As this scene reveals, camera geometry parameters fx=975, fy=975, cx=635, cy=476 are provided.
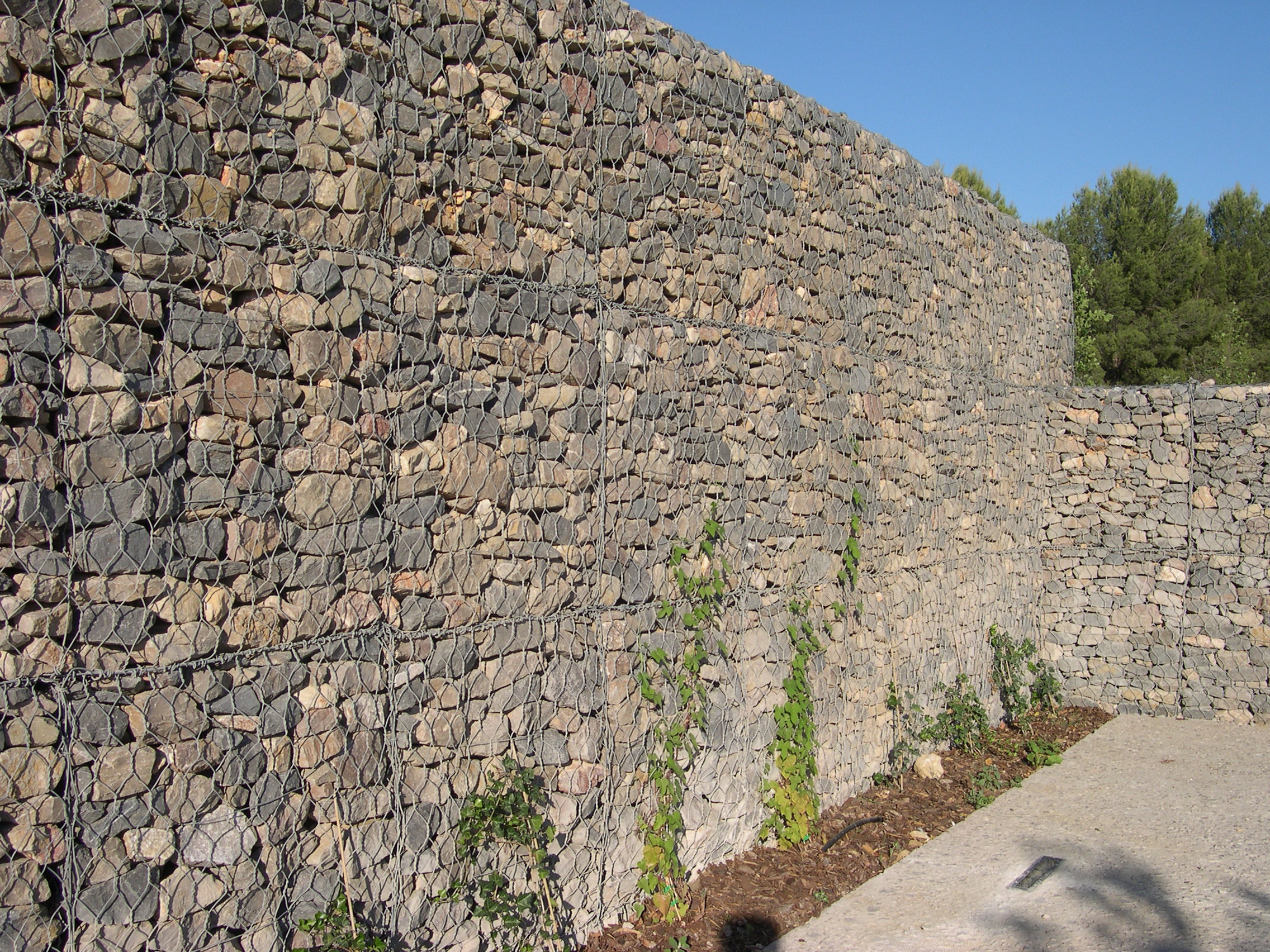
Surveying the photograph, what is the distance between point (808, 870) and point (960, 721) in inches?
104

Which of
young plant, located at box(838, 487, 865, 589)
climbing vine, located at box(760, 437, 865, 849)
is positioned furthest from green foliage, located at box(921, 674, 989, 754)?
climbing vine, located at box(760, 437, 865, 849)

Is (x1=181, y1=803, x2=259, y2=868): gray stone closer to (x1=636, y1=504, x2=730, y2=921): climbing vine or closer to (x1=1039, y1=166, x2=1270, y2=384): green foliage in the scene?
(x1=636, y1=504, x2=730, y2=921): climbing vine

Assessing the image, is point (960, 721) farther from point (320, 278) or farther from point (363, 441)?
point (320, 278)

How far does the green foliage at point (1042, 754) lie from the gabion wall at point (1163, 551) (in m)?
1.78

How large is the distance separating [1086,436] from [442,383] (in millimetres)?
7138

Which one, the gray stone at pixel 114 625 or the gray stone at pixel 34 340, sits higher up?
the gray stone at pixel 34 340

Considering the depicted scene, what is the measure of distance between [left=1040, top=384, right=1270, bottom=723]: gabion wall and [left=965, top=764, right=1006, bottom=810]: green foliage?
2.62 meters

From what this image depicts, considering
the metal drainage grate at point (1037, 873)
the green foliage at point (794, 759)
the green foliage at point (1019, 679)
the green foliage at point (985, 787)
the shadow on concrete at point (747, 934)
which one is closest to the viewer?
the shadow on concrete at point (747, 934)

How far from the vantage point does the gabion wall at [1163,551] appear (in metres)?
8.09

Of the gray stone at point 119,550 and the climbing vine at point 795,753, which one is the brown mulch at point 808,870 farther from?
the gray stone at point 119,550

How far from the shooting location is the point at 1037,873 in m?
4.89

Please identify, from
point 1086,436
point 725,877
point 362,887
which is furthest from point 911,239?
point 362,887

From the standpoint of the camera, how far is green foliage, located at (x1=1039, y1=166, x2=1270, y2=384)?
1922cm

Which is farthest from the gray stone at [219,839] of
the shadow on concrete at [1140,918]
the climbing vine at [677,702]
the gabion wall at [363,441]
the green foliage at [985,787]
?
the green foliage at [985,787]
